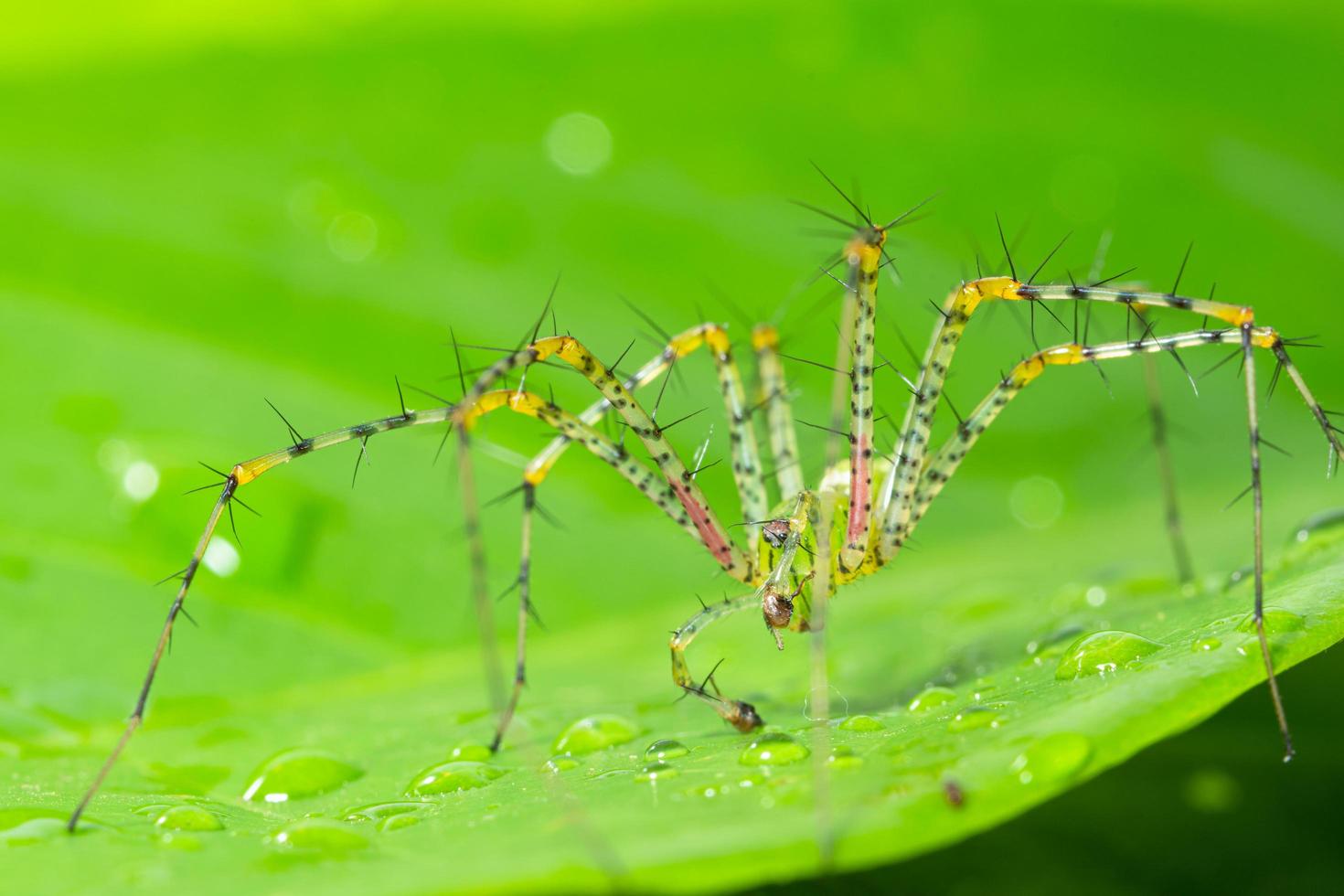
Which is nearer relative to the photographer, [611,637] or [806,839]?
[806,839]

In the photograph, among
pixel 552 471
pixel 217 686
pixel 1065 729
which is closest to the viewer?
pixel 1065 729

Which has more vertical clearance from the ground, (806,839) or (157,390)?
(157,390)

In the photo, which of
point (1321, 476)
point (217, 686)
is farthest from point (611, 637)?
point (1321, 476)

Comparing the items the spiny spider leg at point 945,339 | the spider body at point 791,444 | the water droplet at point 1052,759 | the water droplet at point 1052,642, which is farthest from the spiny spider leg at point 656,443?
the water droplet at point 1052,759

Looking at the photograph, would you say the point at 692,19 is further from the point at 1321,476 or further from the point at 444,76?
the point at 1321,476

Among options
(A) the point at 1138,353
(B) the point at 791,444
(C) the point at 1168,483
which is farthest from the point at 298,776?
(C) the point at 1168,483

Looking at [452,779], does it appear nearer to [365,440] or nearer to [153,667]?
[153,667]
